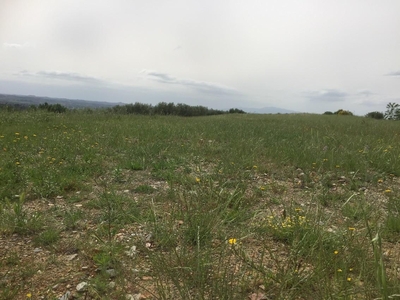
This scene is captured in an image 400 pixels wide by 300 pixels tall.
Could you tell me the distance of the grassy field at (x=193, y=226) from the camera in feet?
7.57

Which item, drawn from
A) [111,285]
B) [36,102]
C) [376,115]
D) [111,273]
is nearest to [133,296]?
[111,285]

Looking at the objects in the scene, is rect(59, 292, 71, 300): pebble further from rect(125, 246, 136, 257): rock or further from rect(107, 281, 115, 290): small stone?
rect(125, 246, 136, 257): rock

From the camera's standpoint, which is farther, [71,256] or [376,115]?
[376,115]

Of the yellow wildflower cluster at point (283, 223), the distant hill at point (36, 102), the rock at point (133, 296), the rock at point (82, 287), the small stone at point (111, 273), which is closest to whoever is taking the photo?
the rock at point (133, 296)

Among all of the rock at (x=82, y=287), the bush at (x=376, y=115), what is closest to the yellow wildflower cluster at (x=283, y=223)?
the rock at (x=82, y=287)

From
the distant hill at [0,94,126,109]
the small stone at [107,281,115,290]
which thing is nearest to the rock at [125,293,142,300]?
the small stone at [107,281,115,290]

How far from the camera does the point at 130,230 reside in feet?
11.2

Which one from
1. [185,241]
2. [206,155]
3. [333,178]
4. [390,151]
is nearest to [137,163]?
[206,155]

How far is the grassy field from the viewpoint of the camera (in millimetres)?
2307

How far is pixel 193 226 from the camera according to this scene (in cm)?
310

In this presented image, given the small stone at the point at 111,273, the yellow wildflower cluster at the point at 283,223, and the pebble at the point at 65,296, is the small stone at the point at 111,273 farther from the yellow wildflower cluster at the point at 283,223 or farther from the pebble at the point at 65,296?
the yellow wildflower cluster at the point at 283,223

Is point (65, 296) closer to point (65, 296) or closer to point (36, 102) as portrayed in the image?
point (65, 296)

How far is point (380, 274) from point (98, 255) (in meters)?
2.29

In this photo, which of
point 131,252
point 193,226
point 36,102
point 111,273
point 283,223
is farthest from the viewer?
point 36,102
